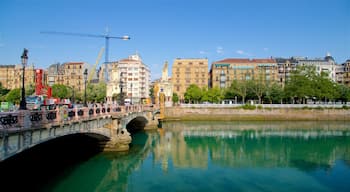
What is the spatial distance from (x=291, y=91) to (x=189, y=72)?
135 ft

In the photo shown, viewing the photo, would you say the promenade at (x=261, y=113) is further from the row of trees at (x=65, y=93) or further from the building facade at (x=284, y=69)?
the building facade at (x=284, y=69)

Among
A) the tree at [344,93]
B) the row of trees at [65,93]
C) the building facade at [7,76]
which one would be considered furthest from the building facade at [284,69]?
the building facade at [7,76]

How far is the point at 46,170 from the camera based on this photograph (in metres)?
20.9

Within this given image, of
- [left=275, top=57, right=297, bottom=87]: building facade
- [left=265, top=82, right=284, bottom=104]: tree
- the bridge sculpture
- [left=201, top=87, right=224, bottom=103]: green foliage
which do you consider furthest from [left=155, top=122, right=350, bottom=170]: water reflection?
[left=275, top=57, right=297, bottom=87]: building facade

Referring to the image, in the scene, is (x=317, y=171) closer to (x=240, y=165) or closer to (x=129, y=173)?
(x=240, y=165)

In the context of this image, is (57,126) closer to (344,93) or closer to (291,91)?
(291,91)

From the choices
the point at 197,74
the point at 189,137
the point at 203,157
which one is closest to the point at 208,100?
the point at 197,74

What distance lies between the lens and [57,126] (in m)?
15.5

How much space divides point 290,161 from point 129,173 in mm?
14765

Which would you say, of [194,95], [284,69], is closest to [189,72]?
[194,95]

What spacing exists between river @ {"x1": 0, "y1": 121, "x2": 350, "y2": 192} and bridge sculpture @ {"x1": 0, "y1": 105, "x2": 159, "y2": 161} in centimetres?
214

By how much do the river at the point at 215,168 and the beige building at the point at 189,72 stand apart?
69.2 m

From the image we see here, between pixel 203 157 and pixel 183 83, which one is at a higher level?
pixel 183 83

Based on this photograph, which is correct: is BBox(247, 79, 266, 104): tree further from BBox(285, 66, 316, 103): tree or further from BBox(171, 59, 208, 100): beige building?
BBox(171, 59, 208, 100): beige building
